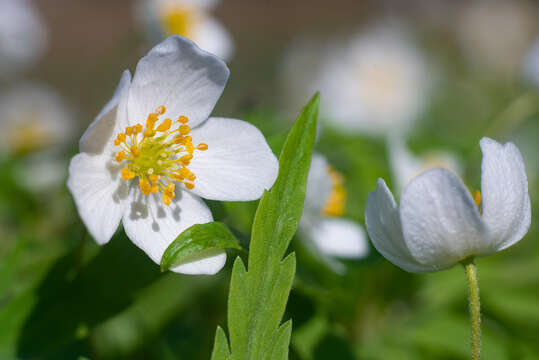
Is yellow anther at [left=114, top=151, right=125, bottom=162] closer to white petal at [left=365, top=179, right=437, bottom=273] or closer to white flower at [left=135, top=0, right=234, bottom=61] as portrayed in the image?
white petal at [left=365, top=179, right=437, bottom=273]

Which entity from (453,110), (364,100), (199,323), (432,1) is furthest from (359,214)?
(432,1)

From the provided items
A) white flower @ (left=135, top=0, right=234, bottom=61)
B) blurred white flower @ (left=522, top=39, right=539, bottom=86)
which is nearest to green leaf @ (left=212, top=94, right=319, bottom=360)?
white flower @ (left=135, top=0, right=234, bottom=61)

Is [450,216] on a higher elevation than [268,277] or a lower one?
higher

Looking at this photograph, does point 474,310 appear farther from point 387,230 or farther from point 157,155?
point 157,155

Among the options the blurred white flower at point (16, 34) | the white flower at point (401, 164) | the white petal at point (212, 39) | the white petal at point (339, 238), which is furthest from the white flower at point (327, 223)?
the blurred white flower at point (16, 34)

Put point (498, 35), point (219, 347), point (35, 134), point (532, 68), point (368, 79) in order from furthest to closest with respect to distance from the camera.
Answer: point (498, 35), point (368, 79), point (35, 134), point (532, 68), point (219, 347)

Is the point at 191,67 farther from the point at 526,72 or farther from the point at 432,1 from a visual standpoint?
the point at 432,1

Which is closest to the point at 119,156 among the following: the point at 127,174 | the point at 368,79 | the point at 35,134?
the point at 127,174
